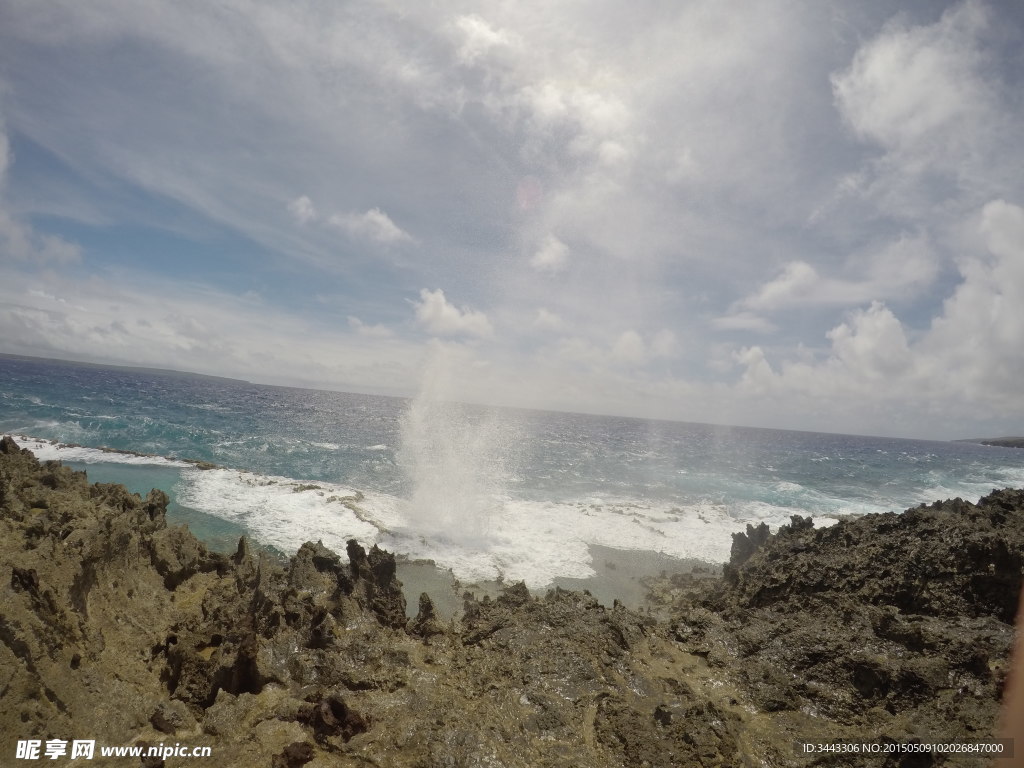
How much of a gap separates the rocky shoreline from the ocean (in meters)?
9.74

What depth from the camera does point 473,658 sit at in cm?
886

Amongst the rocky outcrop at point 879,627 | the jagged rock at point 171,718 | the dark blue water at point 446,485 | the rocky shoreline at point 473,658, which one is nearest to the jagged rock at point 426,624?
the rocky shoreline at point 473,658

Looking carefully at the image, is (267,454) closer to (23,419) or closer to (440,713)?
(23,419)

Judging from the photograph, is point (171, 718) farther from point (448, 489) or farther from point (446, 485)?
point (446, 485)

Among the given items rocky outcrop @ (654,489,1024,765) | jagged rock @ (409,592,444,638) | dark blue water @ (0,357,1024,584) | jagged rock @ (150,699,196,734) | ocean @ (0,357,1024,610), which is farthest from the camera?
dark blue water @ (0,357,1024,584)

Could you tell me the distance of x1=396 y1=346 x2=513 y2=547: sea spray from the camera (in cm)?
2572

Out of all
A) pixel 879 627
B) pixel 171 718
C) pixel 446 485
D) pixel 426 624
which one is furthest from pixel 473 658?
pixel 446 485

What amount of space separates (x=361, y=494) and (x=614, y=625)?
2526 centimetres

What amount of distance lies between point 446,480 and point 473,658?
26.8 metres

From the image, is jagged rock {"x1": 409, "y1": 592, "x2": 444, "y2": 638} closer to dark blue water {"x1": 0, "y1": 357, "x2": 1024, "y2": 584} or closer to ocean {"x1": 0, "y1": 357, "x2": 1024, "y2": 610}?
ocean {"x1": 0, "y1": 357, "x2": 1024, "y2": 610}

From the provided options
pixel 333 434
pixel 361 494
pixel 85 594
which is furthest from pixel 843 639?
pixel 333 434

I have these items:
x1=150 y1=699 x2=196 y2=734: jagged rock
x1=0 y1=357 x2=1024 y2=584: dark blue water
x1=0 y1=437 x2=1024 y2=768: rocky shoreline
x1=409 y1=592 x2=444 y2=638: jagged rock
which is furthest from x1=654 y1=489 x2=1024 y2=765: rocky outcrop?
x1=0 y1=357 x2=1024 y2=584: dark blue water

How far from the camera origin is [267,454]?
148ft

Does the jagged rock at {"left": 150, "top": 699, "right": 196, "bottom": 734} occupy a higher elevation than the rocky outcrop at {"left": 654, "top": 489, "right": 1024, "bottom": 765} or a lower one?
lower
